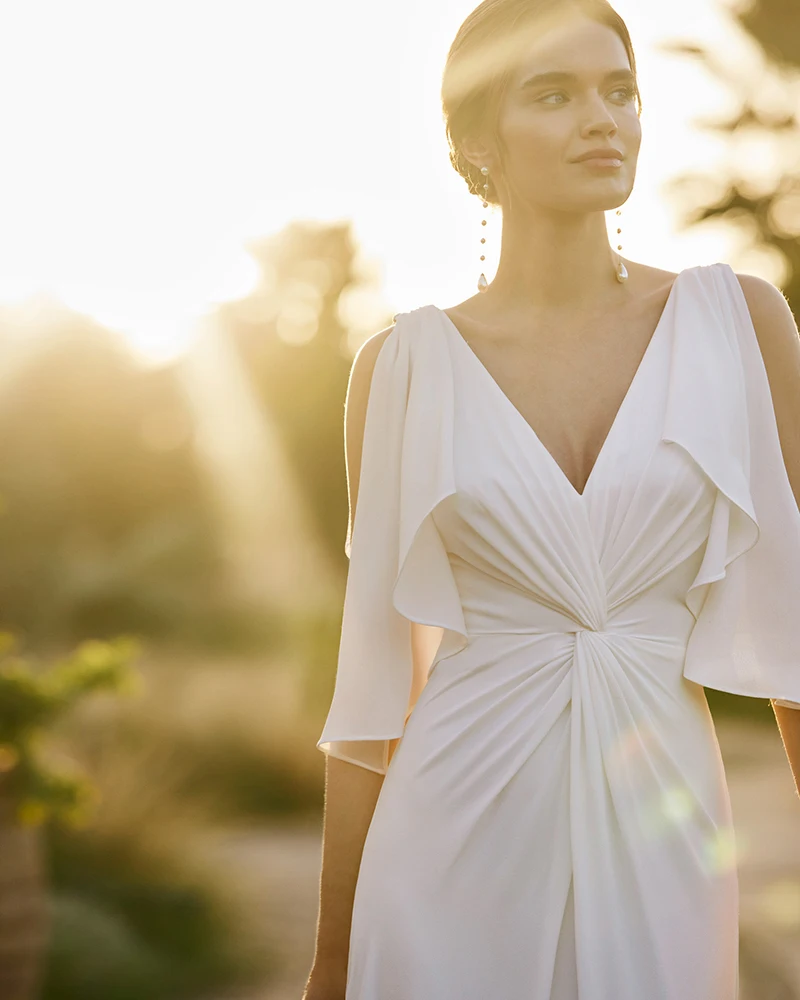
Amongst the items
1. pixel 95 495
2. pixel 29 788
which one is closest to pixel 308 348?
pixel 95 495

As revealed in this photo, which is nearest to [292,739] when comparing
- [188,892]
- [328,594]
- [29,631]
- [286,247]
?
[328,594]

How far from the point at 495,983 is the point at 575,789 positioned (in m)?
0.33

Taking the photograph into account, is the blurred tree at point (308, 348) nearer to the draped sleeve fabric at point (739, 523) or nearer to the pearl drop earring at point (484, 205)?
the pearl drop earring at point (484, 205)

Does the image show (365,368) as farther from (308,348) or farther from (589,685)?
(308,348)

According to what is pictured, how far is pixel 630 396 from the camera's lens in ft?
7.42

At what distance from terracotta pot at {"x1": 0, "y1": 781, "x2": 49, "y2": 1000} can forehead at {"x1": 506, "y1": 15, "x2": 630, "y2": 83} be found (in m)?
5.49

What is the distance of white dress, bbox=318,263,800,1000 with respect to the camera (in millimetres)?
2062

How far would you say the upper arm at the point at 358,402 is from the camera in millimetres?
2564

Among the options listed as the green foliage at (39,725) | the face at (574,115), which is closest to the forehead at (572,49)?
the face at (574,115)

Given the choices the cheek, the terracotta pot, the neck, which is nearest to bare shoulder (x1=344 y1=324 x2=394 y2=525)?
the neck

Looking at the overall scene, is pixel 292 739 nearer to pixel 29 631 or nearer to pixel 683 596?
pixel 29 631

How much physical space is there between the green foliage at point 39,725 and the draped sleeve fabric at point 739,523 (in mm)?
5065

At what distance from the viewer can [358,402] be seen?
8.48ft

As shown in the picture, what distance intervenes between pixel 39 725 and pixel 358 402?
15.5ft
